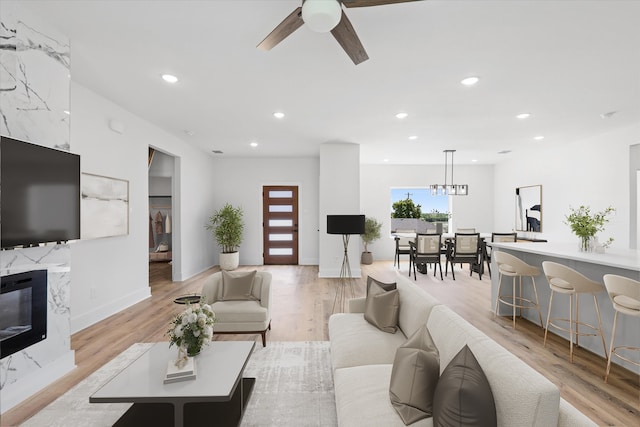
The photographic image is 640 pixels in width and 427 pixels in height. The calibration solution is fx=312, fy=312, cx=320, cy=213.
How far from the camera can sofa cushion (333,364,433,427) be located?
1.45m

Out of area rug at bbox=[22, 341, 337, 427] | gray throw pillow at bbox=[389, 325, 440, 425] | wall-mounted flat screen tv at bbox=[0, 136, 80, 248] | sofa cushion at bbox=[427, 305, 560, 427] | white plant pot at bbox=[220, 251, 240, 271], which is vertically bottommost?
area rug at bbox=[22, 341, 337, 427]

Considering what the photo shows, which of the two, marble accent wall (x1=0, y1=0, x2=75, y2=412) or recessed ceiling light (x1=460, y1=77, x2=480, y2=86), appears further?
recessed ceiling light (x1=460, y1=77, x2=480, y2=86)

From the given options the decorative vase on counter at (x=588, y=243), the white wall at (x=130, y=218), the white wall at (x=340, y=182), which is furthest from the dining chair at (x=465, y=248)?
the white wall at (x=130, y=218)

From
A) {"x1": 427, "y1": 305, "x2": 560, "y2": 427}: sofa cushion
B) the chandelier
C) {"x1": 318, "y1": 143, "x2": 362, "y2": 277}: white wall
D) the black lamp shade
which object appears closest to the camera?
{"x1": 427, "y1": 305, "x2": 560, "y2": 427}: sofa cushion

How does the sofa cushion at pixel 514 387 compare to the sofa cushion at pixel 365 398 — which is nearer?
the sofa cushion at pixel 514 387

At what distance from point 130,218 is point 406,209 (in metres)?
7.03

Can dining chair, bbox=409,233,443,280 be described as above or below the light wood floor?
above

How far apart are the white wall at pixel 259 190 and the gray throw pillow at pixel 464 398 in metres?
6.79

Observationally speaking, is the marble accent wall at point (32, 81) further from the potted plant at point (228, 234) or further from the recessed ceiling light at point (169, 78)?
the potted plant at point (228, 234)

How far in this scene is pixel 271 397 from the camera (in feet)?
7.61

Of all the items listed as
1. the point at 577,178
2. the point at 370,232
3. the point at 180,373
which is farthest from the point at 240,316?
the point at 577,178

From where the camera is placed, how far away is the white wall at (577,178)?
515 centimetres

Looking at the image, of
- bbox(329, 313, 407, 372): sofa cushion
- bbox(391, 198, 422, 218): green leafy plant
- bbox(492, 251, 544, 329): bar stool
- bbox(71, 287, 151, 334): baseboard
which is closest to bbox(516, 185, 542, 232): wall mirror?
bbox(391, 198, 422, 218): green leafy plant

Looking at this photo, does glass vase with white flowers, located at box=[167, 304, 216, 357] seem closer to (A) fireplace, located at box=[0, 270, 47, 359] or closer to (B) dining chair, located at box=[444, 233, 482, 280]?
(A) fireplace, located at box=[0, 270, 47, 359]
